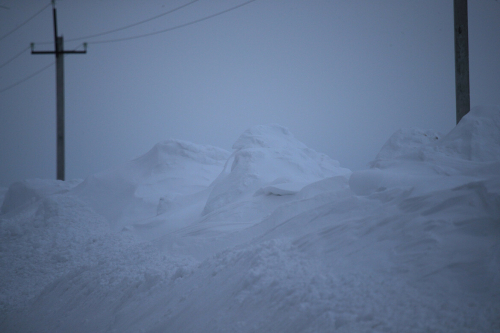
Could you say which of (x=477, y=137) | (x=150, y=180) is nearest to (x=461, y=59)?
(x=477, y=137)

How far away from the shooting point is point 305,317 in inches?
68.4

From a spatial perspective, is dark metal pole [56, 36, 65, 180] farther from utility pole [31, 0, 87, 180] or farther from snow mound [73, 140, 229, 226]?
snow mound [73, 140, 229, 226]

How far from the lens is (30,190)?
33.9 feet

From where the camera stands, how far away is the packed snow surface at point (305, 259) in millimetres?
1722

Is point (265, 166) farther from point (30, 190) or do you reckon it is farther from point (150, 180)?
point (30, 190)

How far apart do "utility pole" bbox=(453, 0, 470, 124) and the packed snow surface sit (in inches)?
22.0

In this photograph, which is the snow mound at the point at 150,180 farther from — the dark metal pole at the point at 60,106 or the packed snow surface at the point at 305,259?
the dark metal pole at the point at 60,106

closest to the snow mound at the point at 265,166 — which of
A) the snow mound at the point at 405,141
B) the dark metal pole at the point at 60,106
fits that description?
the snow mound at the point at 405,141

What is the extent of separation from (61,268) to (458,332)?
4690 mm

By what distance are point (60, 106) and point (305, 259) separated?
10.6 meters

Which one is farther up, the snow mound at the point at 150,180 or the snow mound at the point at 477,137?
the snow mound at the point at 477,137

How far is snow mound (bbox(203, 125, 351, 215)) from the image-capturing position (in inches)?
247

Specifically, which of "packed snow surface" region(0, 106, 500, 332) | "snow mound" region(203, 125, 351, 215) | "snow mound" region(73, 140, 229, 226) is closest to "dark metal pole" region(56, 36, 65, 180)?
"snow mound" region(73, 140, 229, 226)

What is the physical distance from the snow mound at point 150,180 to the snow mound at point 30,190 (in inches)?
54.7
